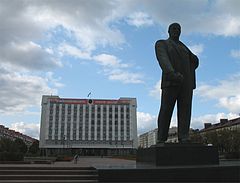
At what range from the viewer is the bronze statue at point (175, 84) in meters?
9.93

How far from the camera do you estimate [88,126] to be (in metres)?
107

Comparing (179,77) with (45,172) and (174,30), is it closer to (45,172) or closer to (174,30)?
(174,30)

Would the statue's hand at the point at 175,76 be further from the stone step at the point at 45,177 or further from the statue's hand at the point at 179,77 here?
the stone step at the point at 45,177

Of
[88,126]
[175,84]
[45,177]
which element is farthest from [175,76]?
[88,126]

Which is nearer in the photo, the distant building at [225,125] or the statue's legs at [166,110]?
the statue's legs at [166,110]

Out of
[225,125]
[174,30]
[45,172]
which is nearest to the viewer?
[45,172]

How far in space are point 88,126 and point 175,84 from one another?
98790mm

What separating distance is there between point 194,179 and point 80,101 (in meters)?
102

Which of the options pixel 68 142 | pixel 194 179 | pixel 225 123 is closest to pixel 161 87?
pixel 194 179

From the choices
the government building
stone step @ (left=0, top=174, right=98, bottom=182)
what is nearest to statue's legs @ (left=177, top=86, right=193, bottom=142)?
stone step @ (left=0, top=174, right=98, bottom=182)

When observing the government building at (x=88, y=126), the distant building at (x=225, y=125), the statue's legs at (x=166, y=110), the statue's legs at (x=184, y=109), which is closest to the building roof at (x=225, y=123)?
the distant building at (x=225, y=125)

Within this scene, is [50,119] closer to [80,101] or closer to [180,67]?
[80,101]

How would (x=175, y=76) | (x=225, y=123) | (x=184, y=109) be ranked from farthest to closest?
1. (x=225, y=123)
2. (x=184, y=109)
3. (x=175, y=76)

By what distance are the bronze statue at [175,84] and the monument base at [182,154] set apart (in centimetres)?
55
